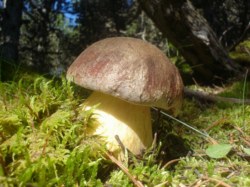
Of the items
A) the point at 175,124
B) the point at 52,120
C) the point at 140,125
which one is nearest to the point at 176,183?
the point at 140,125

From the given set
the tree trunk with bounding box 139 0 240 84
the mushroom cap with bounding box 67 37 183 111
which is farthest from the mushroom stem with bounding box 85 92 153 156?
the tree trunk with bounding box 139 0 240 84

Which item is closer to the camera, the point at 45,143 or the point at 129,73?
Result: the point at 45,143

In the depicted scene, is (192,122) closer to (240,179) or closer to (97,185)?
(240,179)

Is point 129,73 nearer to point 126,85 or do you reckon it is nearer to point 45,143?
point 126,85

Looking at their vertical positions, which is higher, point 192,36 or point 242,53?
point 192,36

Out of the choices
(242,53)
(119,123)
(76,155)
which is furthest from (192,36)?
(76,155)

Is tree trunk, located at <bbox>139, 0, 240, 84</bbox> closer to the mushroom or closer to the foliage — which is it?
the mushroom

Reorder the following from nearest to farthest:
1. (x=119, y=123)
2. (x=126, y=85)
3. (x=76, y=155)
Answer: (x=76, y=155) < (x=126, y=85) < (x=119, y=123)
